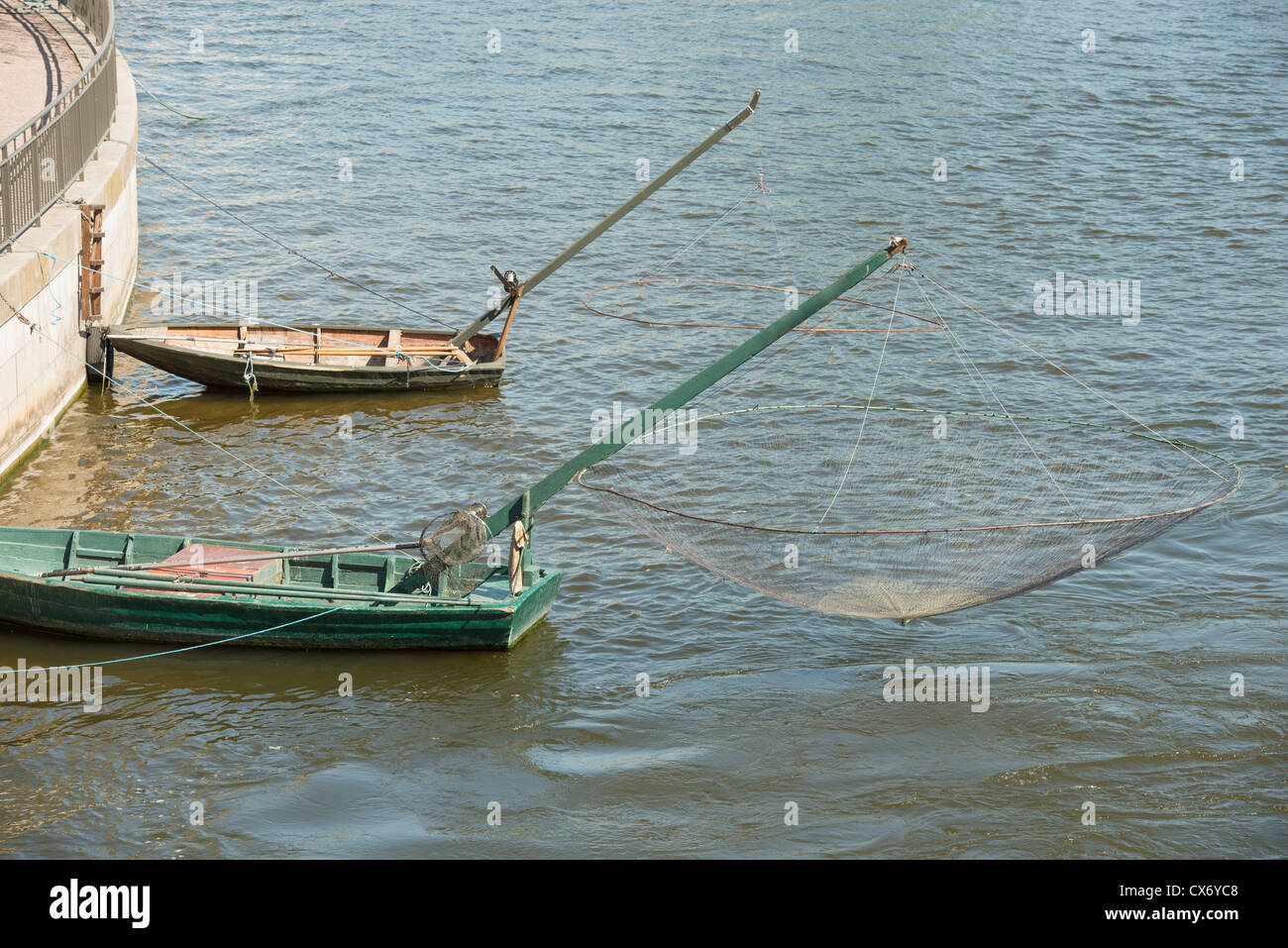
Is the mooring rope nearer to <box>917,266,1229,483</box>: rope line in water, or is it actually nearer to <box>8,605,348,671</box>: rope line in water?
<box>8,605,348,671</box>: rope line in water

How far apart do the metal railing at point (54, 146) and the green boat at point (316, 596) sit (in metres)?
5.43

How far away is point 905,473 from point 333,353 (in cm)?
954

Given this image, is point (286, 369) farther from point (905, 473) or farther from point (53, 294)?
point (905, 473)

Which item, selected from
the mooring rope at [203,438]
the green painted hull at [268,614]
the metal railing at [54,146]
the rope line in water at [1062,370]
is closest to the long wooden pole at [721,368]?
the green painted hull at [268,614]

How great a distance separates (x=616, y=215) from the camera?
21.5 metres

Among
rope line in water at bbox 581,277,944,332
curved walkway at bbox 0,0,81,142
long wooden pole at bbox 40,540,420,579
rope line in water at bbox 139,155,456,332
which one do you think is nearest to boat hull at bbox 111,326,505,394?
rope line in water at bbox 139,155,456,332

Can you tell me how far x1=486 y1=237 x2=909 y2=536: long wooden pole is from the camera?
1484 centimetres

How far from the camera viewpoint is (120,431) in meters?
21.5

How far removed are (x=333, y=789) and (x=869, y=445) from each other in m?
10.8

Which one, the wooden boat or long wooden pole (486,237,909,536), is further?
the wooden boat

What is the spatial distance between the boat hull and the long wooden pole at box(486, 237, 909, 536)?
26.7 feet

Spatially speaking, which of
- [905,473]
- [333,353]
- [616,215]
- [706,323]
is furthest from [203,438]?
[905,473]
